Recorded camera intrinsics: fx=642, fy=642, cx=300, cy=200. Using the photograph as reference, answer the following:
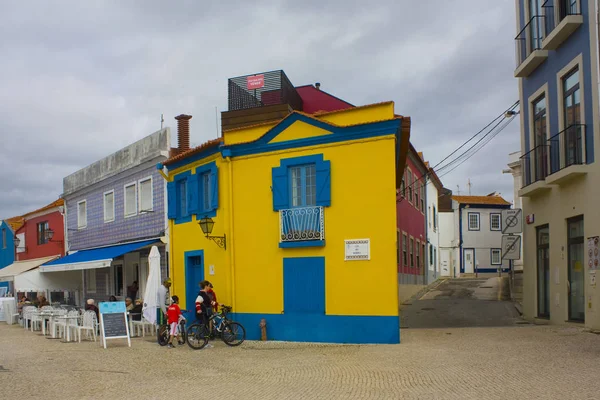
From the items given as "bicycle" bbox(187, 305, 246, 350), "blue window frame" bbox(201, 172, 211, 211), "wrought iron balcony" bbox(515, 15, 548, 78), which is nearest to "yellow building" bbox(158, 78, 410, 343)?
"blue window frame" bbox(201, 172, 211, 211)

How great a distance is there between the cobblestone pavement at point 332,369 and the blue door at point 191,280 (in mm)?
3003

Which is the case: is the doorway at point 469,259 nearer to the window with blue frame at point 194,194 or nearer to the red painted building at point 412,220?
the red painted building at point 412,220

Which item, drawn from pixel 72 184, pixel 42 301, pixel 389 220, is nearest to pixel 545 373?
pixel 389 220

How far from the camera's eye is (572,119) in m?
16.0

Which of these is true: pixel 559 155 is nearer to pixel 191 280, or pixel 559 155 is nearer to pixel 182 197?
pixel 191 280

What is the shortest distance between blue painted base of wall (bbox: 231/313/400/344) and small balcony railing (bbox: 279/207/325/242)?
74.1 inches

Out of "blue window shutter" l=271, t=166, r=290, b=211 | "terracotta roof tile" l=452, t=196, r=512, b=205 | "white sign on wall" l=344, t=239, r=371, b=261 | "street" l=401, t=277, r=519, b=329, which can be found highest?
"terracotta roof tile" l=452, t=196, r=512, b=205

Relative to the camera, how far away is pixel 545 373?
977 centimetres

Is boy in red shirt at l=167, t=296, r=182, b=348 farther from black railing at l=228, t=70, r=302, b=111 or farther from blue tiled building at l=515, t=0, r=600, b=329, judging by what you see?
blue tiled building at l=515, t=0, r=600, b=329

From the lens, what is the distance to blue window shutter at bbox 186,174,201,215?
59.9 feet

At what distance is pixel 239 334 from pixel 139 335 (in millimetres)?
4836

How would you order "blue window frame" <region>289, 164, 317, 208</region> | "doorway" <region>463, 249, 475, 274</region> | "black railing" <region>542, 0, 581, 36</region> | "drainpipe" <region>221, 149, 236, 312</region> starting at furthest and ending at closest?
"doorway" <region>463, 249, 475, 274</region> → "drainpipe" <region>221, 149, 236, 312</region> → "blue window frame" <region>289, 164, 317, 208</region> → "black railing" <region>542, 0, 581, 36</region>

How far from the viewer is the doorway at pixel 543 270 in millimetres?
17953

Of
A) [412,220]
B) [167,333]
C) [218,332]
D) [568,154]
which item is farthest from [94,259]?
[568,154]
